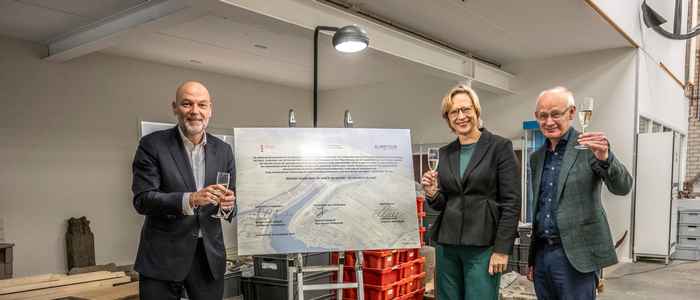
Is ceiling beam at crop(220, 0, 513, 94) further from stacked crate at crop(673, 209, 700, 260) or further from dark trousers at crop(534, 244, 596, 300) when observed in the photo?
stacked crate at crop(673, 209, 700, 260)

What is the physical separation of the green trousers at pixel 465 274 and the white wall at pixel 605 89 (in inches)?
200

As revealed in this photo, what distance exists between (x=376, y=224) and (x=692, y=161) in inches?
367

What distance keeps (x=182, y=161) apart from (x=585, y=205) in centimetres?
177

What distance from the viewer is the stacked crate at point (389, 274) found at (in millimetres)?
3576

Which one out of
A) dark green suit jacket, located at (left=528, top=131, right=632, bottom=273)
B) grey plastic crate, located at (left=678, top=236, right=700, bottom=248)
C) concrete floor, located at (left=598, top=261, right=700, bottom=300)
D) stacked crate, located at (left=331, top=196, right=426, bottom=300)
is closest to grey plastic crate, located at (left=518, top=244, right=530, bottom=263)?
concrete floor, located at (left=598, top=261, right=700, bottom=300)

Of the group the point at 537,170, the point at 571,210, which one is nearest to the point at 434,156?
the point at 537,170

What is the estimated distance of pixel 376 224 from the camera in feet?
8.11

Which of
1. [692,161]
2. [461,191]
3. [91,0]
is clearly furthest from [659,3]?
[91,0]

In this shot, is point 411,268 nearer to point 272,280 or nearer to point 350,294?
point 350,294

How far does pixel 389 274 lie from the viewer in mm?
3643

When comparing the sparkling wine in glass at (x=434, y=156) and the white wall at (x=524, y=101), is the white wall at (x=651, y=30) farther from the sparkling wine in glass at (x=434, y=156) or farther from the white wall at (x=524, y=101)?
the sparkling wine in glass at (x=434, y=156)

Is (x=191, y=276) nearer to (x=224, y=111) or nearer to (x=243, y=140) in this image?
(x=243, y=140)

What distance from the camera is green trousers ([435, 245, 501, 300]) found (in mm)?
1941

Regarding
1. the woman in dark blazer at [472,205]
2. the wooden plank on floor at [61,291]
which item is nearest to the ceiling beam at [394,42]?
the woman in dark blazer at [472,205]
